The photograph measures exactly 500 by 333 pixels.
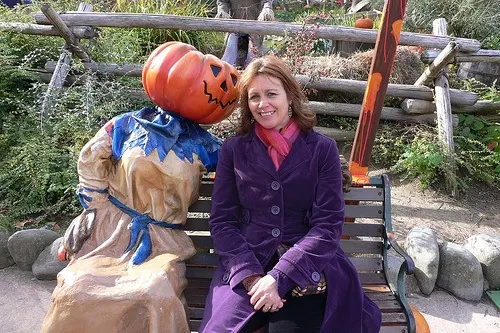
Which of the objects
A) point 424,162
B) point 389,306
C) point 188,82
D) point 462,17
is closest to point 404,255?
point 389,306

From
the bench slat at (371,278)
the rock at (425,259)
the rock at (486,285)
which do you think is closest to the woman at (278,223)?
the bench slat at (371,278)

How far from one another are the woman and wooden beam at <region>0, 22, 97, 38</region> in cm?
350

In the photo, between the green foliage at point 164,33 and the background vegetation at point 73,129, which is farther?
the green foliage at point 164,33

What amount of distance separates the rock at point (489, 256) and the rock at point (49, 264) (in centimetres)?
Result: 303

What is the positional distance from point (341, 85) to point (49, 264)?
3.52 meters

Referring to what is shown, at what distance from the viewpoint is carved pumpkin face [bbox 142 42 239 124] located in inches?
85.0

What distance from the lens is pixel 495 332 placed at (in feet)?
9.45

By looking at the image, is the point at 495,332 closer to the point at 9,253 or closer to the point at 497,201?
the point at 497,201

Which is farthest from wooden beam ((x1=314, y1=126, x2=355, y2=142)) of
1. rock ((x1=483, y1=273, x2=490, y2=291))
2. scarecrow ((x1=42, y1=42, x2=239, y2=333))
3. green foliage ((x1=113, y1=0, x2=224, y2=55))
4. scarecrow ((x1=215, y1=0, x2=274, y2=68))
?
scarecrow ((x1=42, y1=42, x2=239, y2=333))

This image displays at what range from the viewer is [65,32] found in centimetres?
491

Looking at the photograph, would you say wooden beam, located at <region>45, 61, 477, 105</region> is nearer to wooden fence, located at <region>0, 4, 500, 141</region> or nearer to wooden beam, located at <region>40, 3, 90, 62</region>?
wooden fence, located at <region>0, 4, 500, 141</region>

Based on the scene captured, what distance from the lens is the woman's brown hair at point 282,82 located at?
2082 mm

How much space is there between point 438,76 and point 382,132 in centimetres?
82

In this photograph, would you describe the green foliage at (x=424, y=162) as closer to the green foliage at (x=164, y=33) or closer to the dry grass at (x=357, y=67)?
the dry grass at (x=357, y=67)
